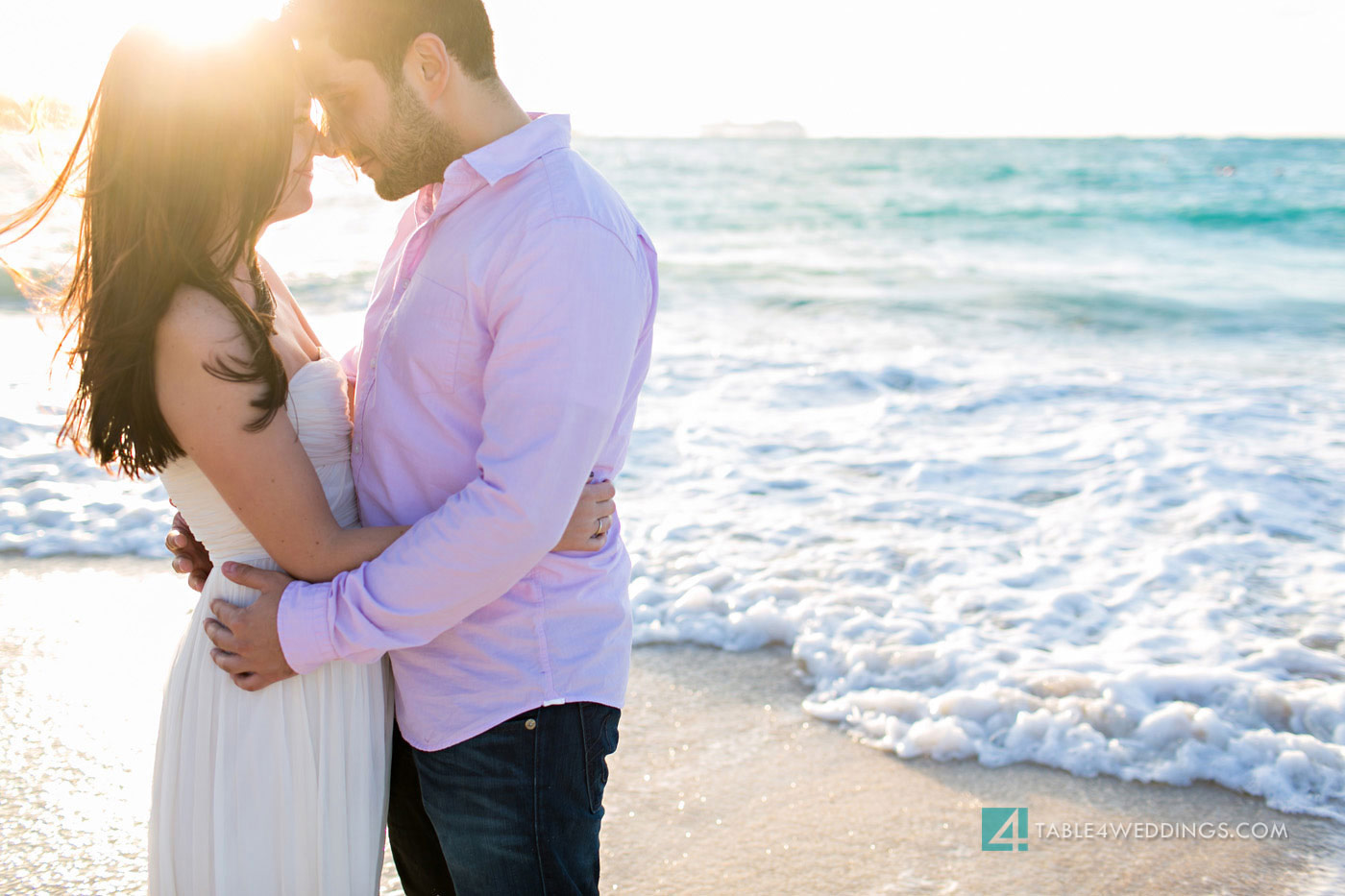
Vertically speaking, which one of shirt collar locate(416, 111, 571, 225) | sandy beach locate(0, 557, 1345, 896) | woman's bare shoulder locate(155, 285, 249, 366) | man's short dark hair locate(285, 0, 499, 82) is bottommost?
sandy beach locate(0, 557, 1345, 896)

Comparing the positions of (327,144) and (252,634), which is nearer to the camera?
(252,634)

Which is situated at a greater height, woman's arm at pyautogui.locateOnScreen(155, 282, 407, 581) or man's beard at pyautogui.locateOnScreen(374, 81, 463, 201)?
man's beard at pyautogui.locateOnScreen(374, 81, 463, 201)

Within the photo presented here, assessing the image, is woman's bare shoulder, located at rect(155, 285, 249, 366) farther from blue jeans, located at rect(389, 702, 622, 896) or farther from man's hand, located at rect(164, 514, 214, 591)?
blue jeans, located at rect(389, 702, 622, 896)

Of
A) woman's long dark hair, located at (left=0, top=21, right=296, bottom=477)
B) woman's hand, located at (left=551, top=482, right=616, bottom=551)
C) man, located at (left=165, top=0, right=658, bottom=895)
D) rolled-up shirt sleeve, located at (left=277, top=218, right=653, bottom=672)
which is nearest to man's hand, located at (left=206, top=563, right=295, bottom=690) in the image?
man, located at (left=165, top=0, right=658, bottom=895)

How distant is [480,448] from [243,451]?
43cm

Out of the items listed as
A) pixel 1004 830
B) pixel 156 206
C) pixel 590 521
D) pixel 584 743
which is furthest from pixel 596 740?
pixel 1004 830

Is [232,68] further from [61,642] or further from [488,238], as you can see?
[61,642]

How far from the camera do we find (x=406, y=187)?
6.12 ft

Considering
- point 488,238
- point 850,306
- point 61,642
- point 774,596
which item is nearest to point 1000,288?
point 850,306

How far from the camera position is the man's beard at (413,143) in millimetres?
1778

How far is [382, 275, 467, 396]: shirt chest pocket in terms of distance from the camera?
1.67 metres

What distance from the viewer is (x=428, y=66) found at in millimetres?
1750

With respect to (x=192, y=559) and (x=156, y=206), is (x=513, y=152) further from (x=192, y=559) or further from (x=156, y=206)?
(x=192, y=559)

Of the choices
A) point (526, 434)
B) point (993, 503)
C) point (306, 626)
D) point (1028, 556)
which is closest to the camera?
point (526, 434)
